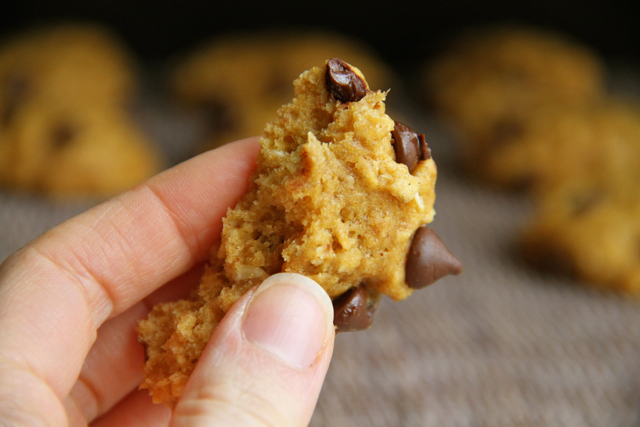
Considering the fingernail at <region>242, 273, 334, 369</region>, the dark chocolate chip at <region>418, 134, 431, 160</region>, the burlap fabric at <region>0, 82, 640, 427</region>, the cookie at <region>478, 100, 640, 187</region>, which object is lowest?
the burlap fabric at <region>0, 82, 640, 427</region>

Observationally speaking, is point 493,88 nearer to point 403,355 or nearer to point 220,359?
point 403,355

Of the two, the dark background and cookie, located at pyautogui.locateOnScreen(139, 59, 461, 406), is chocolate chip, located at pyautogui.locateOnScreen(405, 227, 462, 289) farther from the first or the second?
the dark background

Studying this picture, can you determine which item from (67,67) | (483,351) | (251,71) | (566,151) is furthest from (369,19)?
(483,351)

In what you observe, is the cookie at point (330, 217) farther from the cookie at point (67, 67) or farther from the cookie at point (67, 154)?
the cookie at point (67, 67)

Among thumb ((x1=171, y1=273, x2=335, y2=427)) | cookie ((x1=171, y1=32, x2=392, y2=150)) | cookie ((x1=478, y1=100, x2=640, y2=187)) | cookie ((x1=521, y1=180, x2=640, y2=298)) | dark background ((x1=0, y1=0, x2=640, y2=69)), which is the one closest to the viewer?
thumb ((x1=171, y1=273, x2=335, y2=427))

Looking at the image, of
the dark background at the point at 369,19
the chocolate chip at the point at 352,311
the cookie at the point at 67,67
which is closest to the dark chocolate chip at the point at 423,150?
the chocolate chip at the point at 352,311

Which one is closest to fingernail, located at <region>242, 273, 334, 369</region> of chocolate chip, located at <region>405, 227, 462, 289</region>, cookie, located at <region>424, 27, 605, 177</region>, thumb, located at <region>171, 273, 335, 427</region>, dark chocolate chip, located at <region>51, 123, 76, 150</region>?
thumb, located at <region>171, 273, 335, 427</region>
